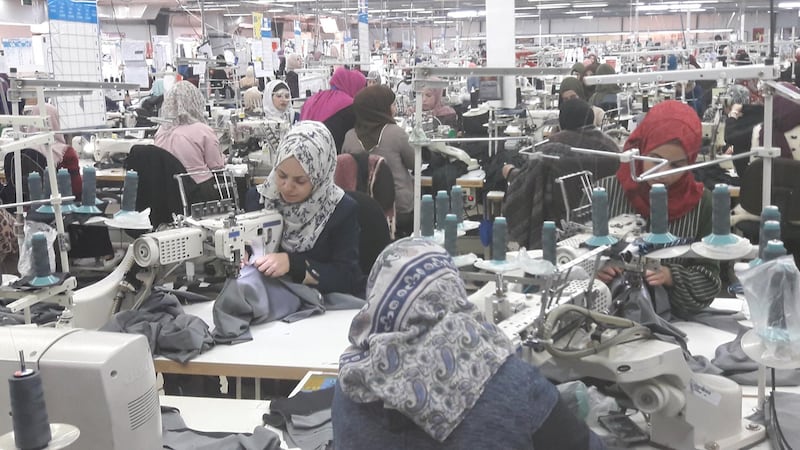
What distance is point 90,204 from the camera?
3068 millimetres

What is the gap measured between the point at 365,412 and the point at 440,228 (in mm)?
1201

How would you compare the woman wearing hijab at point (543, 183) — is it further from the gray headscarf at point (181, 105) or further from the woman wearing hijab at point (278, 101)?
the woman wearing hijab at point (278, 101)

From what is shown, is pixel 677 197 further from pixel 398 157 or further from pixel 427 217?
pixel 398 157

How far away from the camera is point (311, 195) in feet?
10.7

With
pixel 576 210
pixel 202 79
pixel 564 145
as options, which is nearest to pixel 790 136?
pixel 564 145

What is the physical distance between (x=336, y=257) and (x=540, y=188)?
4.28ft

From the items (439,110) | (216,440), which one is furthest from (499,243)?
(439,110)

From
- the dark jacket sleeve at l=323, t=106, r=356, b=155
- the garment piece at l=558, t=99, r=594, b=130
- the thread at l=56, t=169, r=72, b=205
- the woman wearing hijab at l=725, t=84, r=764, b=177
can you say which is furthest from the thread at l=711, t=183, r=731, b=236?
the dark jacket sleeve at l=323, t=106, r=356, b=155

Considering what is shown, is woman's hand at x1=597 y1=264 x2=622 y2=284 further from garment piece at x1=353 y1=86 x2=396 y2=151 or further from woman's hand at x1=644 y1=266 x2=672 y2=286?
garment piece at x1=353 y1=86 x2=396 y2=151

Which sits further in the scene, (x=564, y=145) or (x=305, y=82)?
(x=305, y=82)

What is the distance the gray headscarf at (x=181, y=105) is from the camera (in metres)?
5.57

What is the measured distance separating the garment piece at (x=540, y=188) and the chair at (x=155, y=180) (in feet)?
6.43

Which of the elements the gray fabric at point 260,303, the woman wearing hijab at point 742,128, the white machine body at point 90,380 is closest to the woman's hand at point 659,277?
the gray fabric at point 260,303

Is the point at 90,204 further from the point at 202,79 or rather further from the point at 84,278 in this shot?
the point at 202,79
